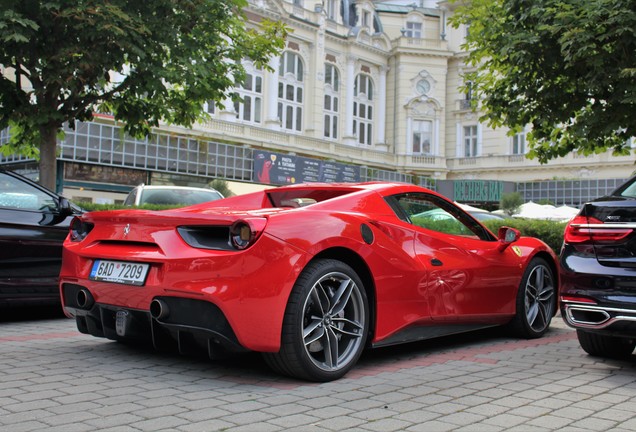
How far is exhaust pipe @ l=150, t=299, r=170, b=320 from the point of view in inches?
149

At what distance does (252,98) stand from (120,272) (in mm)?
40038

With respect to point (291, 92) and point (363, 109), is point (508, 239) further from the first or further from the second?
point (363, 109)

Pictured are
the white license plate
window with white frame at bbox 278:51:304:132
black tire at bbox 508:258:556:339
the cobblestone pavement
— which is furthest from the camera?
window with white frame at bbox 278:51:304:132

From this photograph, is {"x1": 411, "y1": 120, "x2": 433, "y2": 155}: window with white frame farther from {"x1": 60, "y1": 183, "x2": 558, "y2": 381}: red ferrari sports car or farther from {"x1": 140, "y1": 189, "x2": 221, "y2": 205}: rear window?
{"x1": 60, "y1": 183, "x2": 558, "y2": 381}: red ferrari sports car

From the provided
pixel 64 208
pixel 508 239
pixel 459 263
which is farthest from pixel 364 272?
pixel 64 208

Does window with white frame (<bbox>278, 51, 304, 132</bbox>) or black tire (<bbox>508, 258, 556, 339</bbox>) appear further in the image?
window with white frame (<bbox>278, 51, 304, 132</bbox>)

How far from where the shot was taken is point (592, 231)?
14.7ft

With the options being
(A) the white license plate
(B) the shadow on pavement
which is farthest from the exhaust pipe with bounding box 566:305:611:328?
(B) the shadow on pavement

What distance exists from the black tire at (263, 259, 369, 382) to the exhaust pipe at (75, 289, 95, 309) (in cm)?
125

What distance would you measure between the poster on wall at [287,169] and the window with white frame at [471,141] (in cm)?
1661

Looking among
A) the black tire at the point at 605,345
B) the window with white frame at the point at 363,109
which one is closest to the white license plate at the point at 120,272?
the black tire at the point at 605,345

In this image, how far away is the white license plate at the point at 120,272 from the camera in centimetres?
395

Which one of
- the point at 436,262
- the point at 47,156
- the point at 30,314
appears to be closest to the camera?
the point at 436,262

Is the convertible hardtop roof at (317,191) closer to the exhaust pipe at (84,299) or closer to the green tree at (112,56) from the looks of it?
the exhaust pipe at (84,299)
